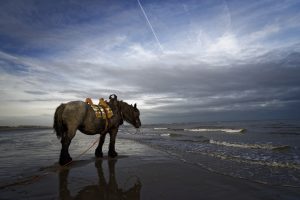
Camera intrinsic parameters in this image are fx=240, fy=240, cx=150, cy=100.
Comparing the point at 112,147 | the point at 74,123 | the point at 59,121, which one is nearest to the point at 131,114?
the point at 112,147

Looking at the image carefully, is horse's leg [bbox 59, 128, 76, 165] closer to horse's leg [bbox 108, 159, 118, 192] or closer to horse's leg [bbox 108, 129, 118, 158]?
horse's leg [bbox 108, 159, 118, 192]

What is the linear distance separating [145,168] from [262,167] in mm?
3655

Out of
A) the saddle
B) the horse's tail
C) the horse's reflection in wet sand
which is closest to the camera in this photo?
the horse's reflection in wet sand

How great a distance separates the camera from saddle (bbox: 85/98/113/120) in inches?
318

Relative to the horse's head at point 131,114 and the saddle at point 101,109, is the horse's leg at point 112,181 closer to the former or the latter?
the saddle at point 101,109

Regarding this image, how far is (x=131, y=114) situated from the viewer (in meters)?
9.80

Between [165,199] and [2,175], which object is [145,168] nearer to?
[165,199]

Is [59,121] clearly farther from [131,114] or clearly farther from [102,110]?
[131,114]

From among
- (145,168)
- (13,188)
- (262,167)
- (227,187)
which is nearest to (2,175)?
(13,188)

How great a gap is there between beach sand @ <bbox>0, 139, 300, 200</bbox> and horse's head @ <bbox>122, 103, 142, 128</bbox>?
323cm

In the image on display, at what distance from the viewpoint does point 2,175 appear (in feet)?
18.8

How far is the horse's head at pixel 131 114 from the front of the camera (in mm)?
9648

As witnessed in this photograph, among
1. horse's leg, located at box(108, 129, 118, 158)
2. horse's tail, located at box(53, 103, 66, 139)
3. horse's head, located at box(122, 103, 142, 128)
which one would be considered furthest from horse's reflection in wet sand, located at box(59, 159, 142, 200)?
horse's head, located at box(122, 103, 142, 128)

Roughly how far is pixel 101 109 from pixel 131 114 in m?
1.74
